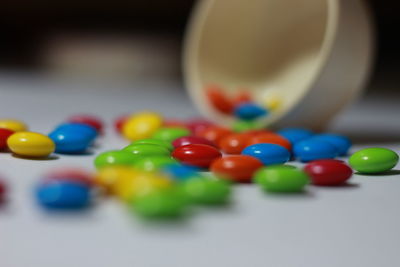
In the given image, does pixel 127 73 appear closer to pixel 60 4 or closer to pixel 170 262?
pixel 60 4

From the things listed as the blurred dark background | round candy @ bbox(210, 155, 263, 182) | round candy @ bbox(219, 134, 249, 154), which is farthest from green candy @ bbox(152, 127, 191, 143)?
the blurred dark background

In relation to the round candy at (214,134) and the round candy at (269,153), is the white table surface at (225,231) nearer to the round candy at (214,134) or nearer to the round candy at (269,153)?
the round candy at (269,153)

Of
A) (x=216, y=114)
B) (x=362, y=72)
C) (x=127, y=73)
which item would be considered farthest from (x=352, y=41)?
(x=127, y=73)

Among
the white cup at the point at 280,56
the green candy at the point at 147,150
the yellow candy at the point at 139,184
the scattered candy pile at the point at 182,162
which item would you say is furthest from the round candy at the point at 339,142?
the yellow candy at the point at 139,184

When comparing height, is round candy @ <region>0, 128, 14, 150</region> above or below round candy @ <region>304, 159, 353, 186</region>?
above

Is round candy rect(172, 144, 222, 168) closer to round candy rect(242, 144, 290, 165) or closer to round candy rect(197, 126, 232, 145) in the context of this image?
round candy rect(242, 144, 290, 165)

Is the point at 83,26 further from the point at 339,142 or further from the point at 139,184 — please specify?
the point at 139,184

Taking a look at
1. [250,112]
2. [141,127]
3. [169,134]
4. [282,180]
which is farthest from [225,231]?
[250,112]
